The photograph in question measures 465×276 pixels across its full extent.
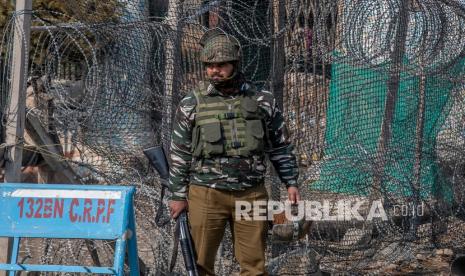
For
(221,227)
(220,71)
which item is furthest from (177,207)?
(220,71)

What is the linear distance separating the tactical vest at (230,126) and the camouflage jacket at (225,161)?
47 millimetres

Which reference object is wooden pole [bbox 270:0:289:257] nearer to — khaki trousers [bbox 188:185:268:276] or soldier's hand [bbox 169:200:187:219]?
khaki trousers [bbox 188:185:268:276]

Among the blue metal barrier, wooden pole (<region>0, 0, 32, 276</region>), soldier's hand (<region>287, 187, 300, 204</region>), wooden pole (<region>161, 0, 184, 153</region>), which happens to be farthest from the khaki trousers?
wooden pole (<region>0, 0, 32, 276</region>)

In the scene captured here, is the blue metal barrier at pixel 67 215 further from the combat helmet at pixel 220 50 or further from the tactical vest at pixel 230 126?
the combat helmet at pixel 220 50

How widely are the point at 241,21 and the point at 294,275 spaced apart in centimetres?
182

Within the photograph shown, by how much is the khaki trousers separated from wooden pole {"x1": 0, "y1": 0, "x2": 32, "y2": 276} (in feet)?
3.78

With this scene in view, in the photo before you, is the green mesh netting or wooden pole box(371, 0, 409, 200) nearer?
the green mesh netting

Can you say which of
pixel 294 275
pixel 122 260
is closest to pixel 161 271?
pixel 294 275

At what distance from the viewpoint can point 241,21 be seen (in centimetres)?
564

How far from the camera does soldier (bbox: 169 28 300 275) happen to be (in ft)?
14.6

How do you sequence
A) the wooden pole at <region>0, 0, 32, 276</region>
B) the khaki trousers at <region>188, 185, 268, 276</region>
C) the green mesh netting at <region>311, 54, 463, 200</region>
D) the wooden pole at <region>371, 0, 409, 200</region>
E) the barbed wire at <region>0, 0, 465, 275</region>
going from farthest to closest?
the wooden pole at <region>371, 0, 409, 200</region>, the green mesh netting at <region>311, 54, 463, 200</region>, the barbed wire at <region>0, 0, 465, 275</region>, the wooden pole at <region>0, 0, 32, 276</region>, the khaki trousers at <region>188, 185, 268, 276</region>

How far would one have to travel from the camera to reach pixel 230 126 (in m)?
4.46

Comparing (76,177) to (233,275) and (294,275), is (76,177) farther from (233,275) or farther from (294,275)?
(294,275)

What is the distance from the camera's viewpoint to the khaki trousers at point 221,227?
4.53m
